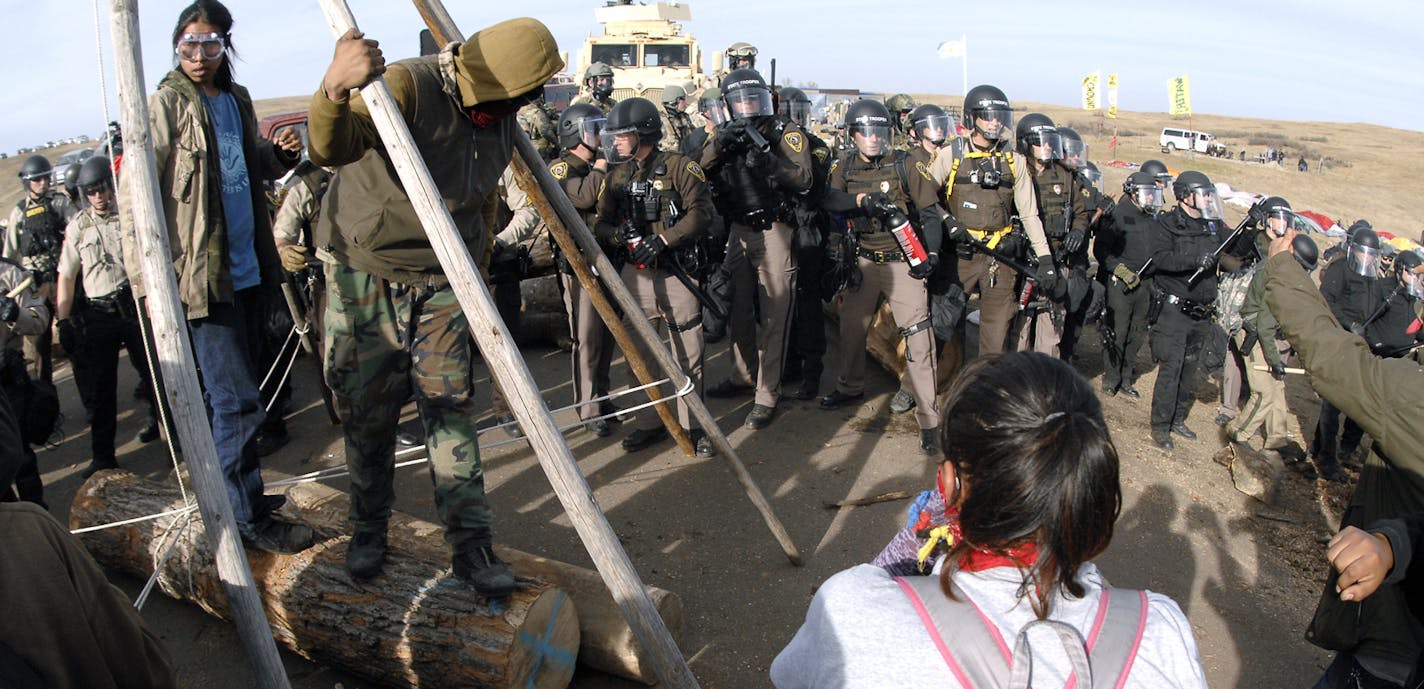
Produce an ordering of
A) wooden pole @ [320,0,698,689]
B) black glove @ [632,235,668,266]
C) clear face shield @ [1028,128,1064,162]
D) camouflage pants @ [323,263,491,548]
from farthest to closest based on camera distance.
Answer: clear face shield @ [1028,128,1064,162]
black glove @ [632,235,668,266]
camouflage pants @ [323,263,491,548]
wooden pole @ [320,0,698,689]

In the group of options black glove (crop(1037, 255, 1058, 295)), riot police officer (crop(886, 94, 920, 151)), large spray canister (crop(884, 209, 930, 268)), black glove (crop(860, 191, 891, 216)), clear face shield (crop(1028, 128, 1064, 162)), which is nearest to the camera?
large spray canister (crop(884, 209, 930, 268))

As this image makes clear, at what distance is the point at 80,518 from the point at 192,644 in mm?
992

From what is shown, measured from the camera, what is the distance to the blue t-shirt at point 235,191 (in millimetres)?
3521

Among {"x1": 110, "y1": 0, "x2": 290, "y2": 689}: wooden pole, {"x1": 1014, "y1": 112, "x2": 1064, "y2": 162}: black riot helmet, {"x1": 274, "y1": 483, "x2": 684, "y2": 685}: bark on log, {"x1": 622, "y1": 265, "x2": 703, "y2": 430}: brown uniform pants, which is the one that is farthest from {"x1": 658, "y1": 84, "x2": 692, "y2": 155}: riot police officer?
{"x1": 110, "y1": 0, "x2": 290, "y2": 689}: wooden pole

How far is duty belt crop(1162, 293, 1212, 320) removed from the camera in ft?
22.0

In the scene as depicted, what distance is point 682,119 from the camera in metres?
11.3

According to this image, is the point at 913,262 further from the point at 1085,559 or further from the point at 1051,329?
the point at 1085,559

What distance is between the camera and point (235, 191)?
11.8 feet

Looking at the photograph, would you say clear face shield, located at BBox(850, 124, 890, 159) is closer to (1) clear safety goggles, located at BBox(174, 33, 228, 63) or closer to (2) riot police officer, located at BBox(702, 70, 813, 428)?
(2) riot police officer, located at BBox(702, 70, 813, 428)

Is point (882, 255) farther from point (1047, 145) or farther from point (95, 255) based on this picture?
point (95, 255)

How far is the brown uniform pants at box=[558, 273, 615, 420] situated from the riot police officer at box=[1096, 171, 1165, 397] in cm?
423

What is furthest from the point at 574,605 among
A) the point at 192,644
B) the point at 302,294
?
the point at 302,294

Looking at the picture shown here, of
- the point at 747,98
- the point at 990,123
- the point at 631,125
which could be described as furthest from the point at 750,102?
the point at 990,123

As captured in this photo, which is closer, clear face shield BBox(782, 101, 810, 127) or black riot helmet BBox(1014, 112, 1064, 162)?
black riot helmet BBox(1014, 112, 1064, 162)
